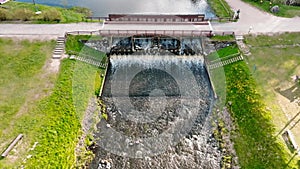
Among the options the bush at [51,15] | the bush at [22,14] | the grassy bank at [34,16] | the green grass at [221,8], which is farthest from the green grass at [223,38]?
the bush at [22,14]

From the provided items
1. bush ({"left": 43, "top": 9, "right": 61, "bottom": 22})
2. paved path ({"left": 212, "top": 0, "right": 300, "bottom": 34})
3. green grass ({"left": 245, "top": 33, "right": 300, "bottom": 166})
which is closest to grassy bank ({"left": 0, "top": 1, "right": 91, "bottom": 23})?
bush ({"left": 43, "top": 9, "right": 61, "bottom": 22})

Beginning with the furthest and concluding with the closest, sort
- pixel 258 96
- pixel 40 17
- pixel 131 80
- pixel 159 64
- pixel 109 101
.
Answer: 1. pixel 40 17
2. pixel 159 64
3. pixel 131 80
4. pixel 109 101
5. pixel 258 96

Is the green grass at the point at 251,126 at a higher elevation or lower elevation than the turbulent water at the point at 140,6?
lower

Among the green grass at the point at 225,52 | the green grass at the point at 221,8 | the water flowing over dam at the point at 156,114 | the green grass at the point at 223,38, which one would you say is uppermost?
the green grass at the point at 221,8

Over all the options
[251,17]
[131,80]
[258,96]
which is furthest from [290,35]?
[131,80]

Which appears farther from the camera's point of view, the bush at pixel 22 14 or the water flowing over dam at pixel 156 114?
the bush at pixel 22 14

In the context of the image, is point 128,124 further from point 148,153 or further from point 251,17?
point 251,17

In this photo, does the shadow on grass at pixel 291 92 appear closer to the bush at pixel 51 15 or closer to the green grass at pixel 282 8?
the green grass at pixel 282 8
